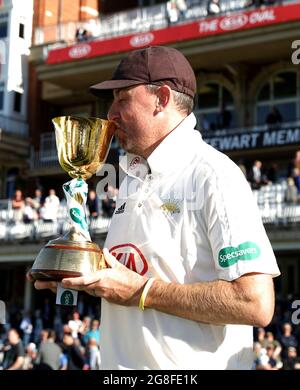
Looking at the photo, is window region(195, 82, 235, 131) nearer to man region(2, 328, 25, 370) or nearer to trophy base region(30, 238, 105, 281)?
man region(2, 328, 25, 370)

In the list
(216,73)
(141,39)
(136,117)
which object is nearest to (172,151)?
(136,117)

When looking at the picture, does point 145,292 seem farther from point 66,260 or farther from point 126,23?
point 126,23

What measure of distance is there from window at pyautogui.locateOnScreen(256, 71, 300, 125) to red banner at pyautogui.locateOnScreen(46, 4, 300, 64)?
274 centimetres

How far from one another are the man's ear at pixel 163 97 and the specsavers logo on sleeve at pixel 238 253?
0.54 m

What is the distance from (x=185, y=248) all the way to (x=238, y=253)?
0.19 meters

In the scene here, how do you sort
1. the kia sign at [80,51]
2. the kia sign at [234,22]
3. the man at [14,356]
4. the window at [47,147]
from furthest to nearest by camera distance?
the window at [47,147], the kia sign at [80,51], the kia sign at [234,22], the man at [14,356]

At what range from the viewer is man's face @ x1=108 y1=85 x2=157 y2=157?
2543mm

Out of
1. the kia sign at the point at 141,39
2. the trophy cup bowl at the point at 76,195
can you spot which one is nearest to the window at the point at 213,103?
the kia sign at the point at 141,39

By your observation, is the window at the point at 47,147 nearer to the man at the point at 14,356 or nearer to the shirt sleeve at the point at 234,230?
the man at the point at 14,356

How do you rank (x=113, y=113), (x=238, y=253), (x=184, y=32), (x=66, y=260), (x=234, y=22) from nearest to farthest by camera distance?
(x=238, y=253) < (x=66, y=260) < (x=113, y=113) < (x=234, y=22) < (x=184, y=32)

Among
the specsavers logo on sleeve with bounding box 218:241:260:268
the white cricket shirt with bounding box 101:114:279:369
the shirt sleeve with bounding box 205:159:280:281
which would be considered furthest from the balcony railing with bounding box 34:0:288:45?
the specsavers logo on sleeve with bounding box 218:241:260:268

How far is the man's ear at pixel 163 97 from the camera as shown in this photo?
252cm

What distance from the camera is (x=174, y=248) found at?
7.90ft

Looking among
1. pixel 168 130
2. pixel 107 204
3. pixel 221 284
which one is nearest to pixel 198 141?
pixel 168 130
